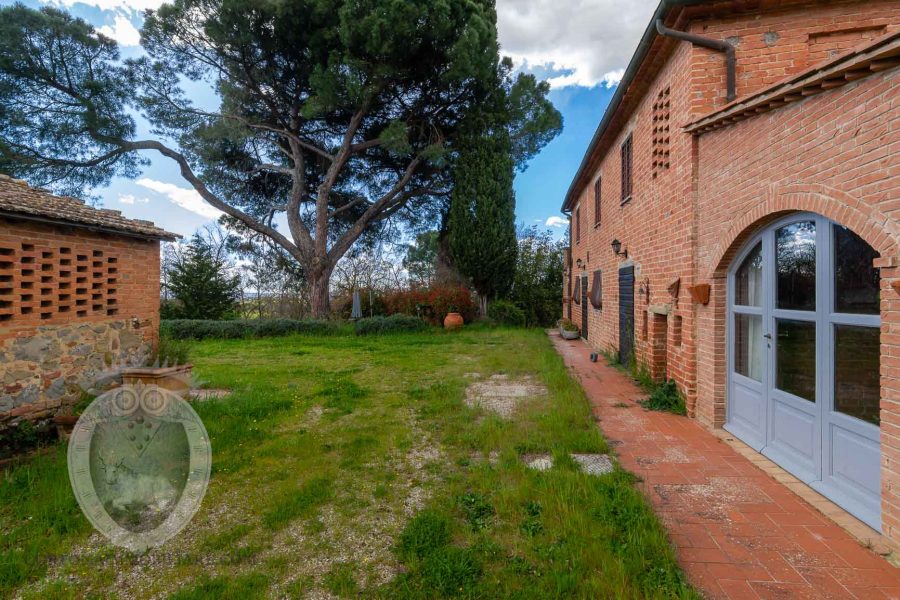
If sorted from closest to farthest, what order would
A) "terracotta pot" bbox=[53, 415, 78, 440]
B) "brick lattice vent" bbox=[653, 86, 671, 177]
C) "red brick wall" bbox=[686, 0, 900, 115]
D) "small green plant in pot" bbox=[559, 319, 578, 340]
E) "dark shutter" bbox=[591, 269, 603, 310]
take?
"terracotta pot" bbox=[53, 415, 78, 440], "red brick wall" bbox=[686, 0, 900, 115], "brick lattice vent" bbox=[653, 86, 671, 177], "dark shutter" bbox=[591, 269, 603, 310], "small green plant in pot" bbox=[559, 319, 578, 340]

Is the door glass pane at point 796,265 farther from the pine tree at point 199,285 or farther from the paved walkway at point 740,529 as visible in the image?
the pine tree at point 199,285

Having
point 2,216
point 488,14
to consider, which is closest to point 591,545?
point 2,216

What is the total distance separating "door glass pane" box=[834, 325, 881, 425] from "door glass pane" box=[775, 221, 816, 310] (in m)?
A: 0.34

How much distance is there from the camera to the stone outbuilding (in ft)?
12.9

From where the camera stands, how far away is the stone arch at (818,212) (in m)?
2.31

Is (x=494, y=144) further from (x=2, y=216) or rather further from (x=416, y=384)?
(x=2, y=216)

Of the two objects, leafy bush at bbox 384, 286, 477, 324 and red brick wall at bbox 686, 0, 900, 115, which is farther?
leafy bush at bbox 384, 286, 477, 324

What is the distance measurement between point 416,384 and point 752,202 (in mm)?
5149

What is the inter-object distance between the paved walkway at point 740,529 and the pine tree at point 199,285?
1612cm

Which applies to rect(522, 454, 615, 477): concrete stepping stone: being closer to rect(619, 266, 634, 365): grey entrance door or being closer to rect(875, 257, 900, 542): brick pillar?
rect(875, 257, 900, 542): brick pillar

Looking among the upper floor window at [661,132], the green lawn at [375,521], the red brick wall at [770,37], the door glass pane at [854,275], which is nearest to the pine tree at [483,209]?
the upper floor window at [661,132]

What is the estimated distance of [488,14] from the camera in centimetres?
1423

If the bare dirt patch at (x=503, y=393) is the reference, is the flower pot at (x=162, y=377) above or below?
above

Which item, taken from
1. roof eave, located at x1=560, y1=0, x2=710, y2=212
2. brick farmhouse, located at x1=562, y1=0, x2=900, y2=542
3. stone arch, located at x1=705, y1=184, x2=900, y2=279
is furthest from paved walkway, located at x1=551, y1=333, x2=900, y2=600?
roof eave, located at x1=560, y1=0, x2=710, y2=212
